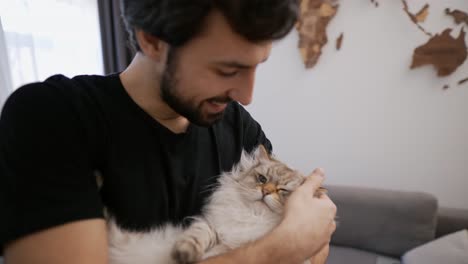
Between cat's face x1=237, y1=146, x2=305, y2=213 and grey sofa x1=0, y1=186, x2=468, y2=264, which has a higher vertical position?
cat's face x1=237, y1=146, x2=305, y2=213

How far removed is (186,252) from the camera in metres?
0.83

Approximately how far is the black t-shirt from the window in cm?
137

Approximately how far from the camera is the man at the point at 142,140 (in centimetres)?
68

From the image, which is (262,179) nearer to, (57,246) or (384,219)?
(57,246)

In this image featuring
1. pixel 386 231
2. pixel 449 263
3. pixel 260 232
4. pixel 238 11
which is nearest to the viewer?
pixel 238 11

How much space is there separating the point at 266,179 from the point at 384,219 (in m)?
1.52

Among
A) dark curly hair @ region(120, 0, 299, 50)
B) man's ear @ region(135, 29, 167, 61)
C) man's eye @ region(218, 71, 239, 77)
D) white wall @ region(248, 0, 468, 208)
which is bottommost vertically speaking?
white wall @ region(248, 0, 468, 208)

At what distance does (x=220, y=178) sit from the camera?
3.74 feet

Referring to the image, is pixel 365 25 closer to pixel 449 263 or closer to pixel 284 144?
pixel 284 144

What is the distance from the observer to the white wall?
244 centimetres

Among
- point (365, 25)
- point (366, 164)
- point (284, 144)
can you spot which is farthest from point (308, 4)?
point (366, 164)

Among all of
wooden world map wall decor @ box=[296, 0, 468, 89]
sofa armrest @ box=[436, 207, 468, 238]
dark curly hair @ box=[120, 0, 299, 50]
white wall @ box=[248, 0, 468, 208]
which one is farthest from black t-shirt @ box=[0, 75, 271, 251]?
sofa armrest @ box=[436, 207, 468, 238]

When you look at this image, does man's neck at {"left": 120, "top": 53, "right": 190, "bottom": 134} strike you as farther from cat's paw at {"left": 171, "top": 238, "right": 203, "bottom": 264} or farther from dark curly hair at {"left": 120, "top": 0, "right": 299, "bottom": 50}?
cat's paw at {"left": 171, "top": 238, "right": 203, "bottom": 264}

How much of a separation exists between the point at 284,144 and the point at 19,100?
244 centimetres
